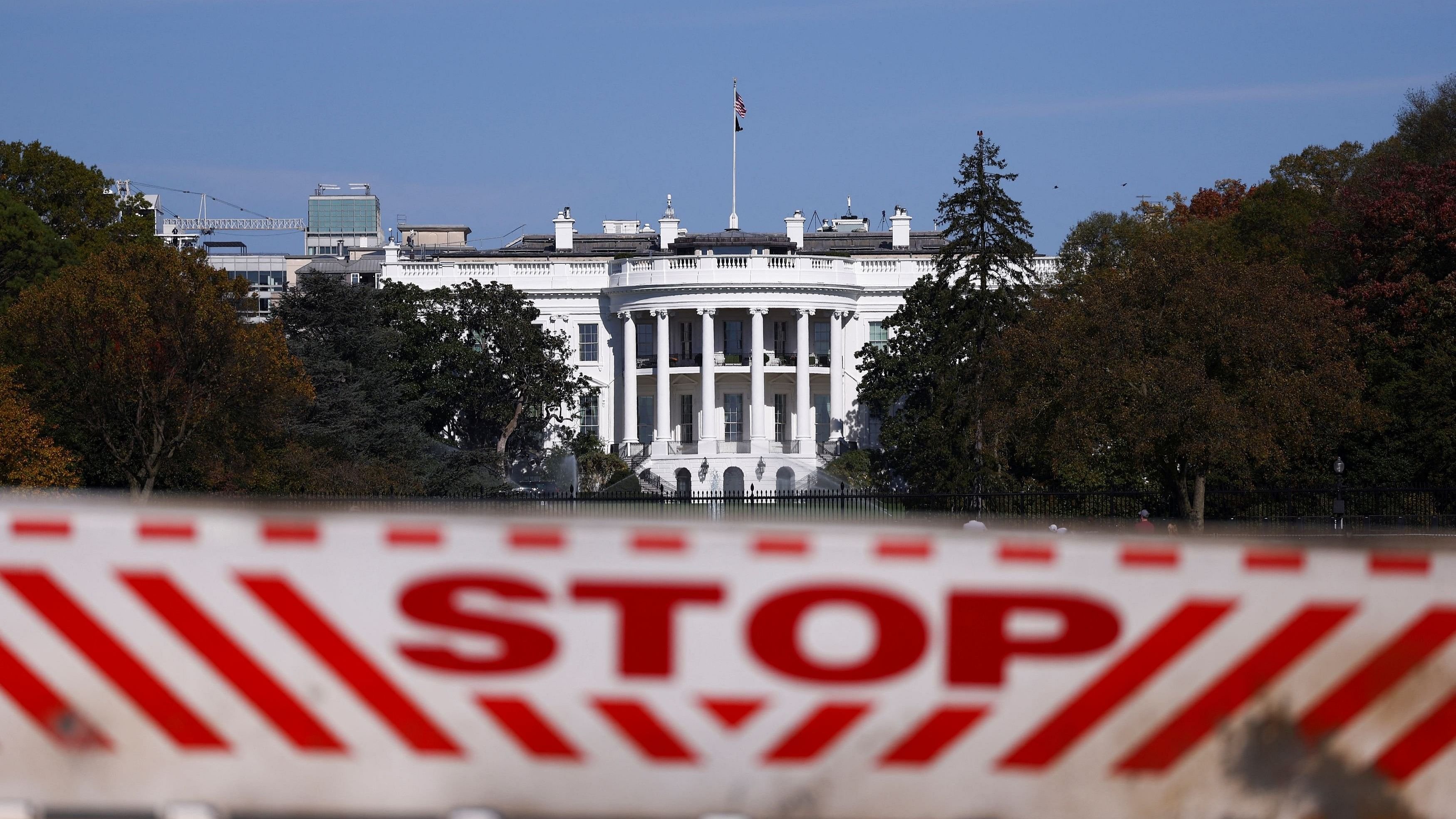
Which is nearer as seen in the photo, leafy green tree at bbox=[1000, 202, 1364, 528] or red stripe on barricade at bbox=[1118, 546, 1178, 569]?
red stripe on barricade at bbox=[1118, 546, 1178, 569]

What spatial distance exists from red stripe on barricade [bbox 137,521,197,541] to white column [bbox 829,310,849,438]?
6460cm

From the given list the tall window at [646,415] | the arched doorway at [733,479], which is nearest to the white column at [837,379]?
the arched doorway at [733,479]

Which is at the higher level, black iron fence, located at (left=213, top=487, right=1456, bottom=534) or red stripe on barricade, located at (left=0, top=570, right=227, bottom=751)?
red stripe on barricade, located at (left=0, top=570, right=227, bottom=751)

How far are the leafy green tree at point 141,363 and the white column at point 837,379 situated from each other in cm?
3226

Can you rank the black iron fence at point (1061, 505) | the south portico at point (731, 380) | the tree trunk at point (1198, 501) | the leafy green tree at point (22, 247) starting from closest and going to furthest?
the black iron fence at point (1061, 505) < the tree trunk at point (1198, 501) < the leafy green tree at point (22, 247) < the south portico at point (731, 380)

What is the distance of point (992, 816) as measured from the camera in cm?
568

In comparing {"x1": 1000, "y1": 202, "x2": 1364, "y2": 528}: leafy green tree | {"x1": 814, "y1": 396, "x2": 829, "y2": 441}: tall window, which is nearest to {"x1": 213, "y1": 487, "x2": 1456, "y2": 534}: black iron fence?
{"x1": 1000, "y1": 202, "x2": 1364, "y2": 528}: leafy green tree

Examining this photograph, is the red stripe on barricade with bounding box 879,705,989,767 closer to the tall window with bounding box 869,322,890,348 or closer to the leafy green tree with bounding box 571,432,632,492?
the leafy green tree with bounding box 571,432,632,492

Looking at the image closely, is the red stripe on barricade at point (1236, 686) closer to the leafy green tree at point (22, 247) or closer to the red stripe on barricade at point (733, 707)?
the red stripe on barricade at point (733, 707)

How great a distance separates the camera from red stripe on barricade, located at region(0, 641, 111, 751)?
5.56 metres

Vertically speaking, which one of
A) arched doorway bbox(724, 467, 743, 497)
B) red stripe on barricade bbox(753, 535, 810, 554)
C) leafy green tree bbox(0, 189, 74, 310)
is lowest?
arched doorway bbox(724, 467, 743, 497)

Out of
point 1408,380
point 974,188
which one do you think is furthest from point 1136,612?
point 974,188

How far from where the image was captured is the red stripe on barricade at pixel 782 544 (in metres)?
5.53

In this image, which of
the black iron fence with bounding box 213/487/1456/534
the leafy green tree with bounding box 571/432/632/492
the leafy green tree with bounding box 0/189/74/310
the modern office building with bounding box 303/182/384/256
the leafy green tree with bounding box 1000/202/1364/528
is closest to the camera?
the black iron fence with bounding box 213/487/1456/534
